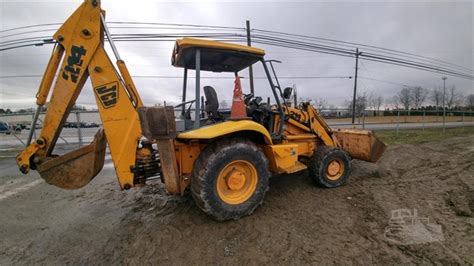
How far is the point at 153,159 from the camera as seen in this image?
329 cm

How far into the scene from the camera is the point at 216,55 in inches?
152

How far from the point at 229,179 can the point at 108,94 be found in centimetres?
194

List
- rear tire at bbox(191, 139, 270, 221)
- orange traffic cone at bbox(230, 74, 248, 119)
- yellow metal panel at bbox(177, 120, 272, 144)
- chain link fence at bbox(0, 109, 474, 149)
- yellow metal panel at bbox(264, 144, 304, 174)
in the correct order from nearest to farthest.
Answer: yellow metal panel at bbox(177, 120, 272, 144), rear tire at bbox(191, 139, 270, 221), orange traffic cone at bbox(230, 74, 248, 119), yellow metal panel at bbox(264, 144, 304, 174), chain link fence at bbox(0, 109, 474, 149)

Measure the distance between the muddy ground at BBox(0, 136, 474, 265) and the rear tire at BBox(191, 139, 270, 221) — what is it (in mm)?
226

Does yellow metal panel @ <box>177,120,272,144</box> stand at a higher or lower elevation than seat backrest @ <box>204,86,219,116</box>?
lower

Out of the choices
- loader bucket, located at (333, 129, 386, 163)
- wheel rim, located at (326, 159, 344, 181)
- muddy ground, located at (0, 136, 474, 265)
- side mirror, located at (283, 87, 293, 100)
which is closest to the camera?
muddy ground, located at (0, 136, 474, 265)

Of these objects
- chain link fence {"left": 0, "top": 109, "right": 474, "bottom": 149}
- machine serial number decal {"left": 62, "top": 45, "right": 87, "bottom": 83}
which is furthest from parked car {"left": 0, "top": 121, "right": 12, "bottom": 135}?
machine serial number decal {"left": 62, "top": 45, "right": 87, "bottom": 83}

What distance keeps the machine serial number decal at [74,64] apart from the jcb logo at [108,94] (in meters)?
0.31

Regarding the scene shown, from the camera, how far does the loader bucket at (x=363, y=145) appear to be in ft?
16.2

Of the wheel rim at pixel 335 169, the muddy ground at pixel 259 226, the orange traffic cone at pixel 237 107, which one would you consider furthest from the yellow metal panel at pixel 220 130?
the wheel rim at pixel 335 169

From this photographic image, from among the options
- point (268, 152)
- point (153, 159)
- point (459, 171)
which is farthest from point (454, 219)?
point (153, 159)

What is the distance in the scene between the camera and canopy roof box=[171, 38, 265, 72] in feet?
10.7

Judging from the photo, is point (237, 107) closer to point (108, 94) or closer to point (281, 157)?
point (281, 157)

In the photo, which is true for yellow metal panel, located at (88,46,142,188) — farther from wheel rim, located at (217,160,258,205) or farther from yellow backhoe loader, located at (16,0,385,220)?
wheel rim, located at (217,160,258,205)
